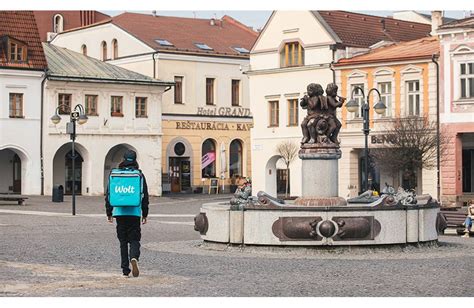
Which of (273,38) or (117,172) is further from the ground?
(273,38)

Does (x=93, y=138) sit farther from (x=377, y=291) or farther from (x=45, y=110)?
(x=377, y=291)

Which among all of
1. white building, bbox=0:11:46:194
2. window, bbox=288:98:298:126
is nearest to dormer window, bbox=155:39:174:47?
white building, bbox=0:11:46:194

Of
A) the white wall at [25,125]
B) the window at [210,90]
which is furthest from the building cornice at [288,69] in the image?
the white wall at [25,125]

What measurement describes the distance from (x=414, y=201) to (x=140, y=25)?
49.4 meters

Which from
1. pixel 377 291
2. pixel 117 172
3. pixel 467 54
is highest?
pixel 467 54

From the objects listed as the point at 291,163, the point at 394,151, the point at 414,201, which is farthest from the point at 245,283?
the point at 291,163

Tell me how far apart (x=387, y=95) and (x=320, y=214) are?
33.1m

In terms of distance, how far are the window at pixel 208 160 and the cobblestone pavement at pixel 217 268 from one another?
40.7 meters

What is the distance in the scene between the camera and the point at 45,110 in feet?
191

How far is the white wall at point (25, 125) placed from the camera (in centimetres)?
5675

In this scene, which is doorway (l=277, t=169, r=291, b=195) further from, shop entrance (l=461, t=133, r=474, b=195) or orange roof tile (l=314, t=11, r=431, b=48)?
shop entrance (l=461, t=133, r=474, b=195)

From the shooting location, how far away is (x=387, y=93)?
173ft

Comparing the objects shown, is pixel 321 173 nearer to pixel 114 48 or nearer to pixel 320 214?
pixel 320 214

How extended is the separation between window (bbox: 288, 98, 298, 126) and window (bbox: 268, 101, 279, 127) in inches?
35.1
